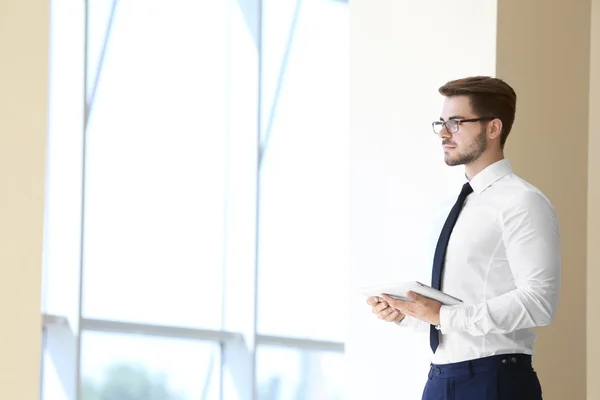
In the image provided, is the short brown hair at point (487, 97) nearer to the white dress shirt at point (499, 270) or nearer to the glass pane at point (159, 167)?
the white dress shirt at point (499, 270)

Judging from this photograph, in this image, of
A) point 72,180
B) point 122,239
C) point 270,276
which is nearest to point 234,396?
point 270,276

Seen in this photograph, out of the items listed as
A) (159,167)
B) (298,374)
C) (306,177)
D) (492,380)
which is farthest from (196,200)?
(492,380)

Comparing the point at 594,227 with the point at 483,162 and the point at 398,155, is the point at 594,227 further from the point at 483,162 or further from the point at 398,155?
the point at 483,162

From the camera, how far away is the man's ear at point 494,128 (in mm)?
Result: 2883

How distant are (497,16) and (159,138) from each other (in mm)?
2803

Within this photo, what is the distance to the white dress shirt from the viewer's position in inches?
103

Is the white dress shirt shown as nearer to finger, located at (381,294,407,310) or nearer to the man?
the man

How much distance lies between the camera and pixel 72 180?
5.12 m

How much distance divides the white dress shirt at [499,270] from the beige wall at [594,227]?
1.32 meters

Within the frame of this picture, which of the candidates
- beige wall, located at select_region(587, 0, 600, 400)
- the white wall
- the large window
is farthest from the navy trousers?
the large window

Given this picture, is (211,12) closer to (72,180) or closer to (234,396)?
(72,180)

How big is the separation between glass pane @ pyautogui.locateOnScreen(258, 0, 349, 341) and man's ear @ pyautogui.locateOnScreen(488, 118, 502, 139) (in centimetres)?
384

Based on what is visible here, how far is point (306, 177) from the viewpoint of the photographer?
6973 millimetres

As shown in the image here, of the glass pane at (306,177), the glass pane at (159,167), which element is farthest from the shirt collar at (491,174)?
the glass pane at (306,177)
